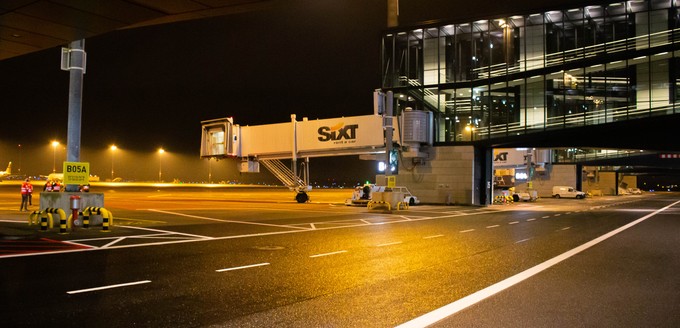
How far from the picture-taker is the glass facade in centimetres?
3503

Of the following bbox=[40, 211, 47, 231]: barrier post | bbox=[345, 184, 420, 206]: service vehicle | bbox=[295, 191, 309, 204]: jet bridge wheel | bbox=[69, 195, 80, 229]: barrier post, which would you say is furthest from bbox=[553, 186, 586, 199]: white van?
bbox=[40, 211, 47, 231]: barrier post

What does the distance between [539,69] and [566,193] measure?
32668 mm

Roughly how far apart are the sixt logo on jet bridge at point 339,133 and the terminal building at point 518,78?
462 cm

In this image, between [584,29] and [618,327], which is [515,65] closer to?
[584,29]

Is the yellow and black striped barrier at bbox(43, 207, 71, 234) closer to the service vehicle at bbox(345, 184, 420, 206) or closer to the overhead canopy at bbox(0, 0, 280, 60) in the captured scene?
the overhead canopy at bbox(0, 0, 280, 60)

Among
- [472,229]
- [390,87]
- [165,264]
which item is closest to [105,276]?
[165,264]

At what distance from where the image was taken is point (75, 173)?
1789 cm

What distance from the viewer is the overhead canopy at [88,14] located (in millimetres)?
10125

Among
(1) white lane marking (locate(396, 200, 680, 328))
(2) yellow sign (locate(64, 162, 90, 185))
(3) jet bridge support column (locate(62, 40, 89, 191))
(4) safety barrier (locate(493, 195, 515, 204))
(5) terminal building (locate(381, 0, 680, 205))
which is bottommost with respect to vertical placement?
(1) white lane marking (locate(396, 200, 680, 328))

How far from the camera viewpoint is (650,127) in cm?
3581

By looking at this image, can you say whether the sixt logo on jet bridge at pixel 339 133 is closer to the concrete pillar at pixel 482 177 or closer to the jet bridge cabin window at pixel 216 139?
the jet bridge cabin window at pixel 216 139

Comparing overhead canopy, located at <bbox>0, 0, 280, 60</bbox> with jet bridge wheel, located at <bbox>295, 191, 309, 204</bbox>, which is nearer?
overhead canopy, located at <bbox>0, 0, 280, 60</bbox>

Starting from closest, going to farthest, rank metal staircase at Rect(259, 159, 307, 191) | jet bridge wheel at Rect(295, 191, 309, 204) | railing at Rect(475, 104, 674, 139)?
railing at Rect(475, 104, 674, 139), jet bridge wheel at Rect(295, 191, 309, 204), metal staircase at Rect(259, 159, 307, 191)

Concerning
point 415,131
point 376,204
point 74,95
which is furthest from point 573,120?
point 74,95
